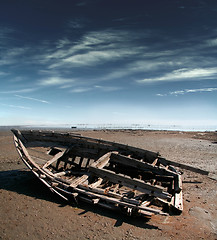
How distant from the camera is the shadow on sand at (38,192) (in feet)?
17.6

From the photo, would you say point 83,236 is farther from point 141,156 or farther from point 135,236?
point 141,156

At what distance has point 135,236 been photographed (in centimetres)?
470

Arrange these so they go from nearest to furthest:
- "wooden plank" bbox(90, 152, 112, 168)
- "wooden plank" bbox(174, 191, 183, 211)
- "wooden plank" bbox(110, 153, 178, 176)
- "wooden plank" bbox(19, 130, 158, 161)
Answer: "wooden plank" bbox(174, 191, 183, 211)
"wooden plank" bbox(90, 152, 112, 168)
"wooden plank" bbox(110, 153, 178, 176)
"wooden plank" bbox(19, 130, 158, 161)

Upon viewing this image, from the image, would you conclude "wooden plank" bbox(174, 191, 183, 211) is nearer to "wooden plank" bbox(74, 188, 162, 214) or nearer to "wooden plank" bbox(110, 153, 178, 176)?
"wooden plank" bbox(74, 188, 162, 214)

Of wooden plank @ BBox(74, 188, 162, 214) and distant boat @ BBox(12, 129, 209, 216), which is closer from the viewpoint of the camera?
wooden plank @ BBox(74, 188, 162, 214)

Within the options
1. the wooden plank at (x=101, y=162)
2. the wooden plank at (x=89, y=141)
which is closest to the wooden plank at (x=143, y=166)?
the wooden plank at (x=101, y=162)

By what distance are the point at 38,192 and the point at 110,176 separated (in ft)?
11.0

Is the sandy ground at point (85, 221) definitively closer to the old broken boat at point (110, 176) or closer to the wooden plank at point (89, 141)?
the old broken boat at point (110, 176)

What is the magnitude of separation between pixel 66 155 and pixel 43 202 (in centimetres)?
276

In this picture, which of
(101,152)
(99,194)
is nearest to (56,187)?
(99,194)

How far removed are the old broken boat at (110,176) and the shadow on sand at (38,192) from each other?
35cm

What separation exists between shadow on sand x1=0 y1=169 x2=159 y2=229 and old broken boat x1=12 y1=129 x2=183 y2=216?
35 cm

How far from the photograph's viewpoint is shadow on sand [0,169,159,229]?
17.6 ft

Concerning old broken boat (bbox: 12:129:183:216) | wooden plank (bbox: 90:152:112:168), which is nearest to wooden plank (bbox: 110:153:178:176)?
old broken boat (bbox: 12:129:183:216)
